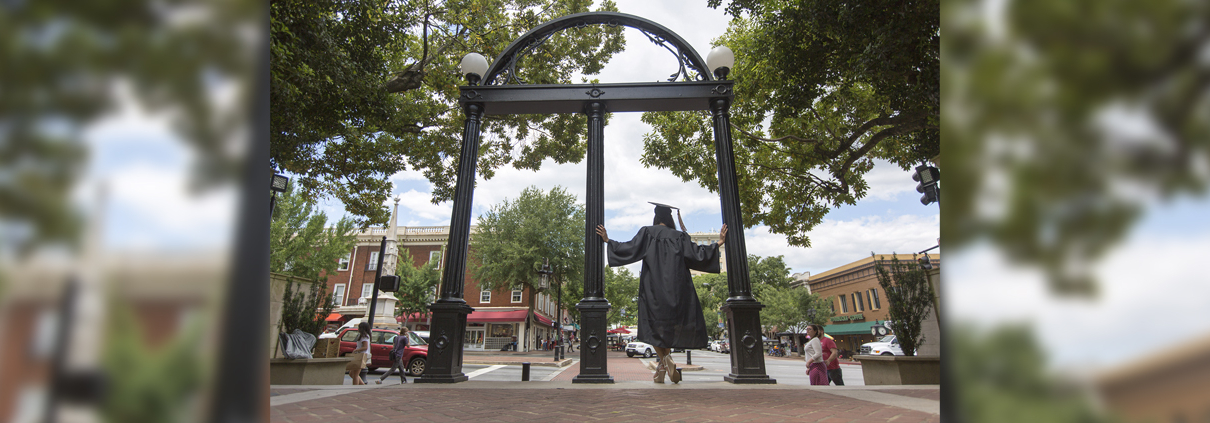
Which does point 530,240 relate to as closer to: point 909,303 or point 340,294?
point 340,294

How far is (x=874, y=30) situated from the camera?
550 cm

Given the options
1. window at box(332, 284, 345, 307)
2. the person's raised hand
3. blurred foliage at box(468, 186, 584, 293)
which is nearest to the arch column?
the person's raised hand

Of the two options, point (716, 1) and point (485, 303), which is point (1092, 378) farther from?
point (485, 303)

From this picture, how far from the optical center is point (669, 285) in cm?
580

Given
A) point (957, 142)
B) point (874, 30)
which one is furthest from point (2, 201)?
point (874, 30)

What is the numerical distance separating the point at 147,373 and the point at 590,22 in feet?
27.4

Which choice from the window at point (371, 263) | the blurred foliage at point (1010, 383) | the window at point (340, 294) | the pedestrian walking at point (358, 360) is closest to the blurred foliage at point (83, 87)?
the blurred foliage at point (1010, 383)

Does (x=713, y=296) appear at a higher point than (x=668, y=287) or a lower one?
higher

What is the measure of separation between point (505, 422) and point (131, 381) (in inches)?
124

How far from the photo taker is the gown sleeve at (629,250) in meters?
6.19

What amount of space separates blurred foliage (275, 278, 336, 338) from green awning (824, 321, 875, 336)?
3956 cm

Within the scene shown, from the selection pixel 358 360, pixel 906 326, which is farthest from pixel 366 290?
pixel 906 326

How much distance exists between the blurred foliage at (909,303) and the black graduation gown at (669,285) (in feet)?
19.5

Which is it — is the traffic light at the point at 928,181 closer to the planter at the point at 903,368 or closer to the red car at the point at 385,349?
the planter at the point at 903,368
